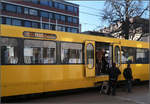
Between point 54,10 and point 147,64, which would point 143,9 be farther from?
point 54,10

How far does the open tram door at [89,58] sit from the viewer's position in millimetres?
8359

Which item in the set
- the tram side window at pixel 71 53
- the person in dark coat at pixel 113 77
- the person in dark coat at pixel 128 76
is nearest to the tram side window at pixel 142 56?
the person in dark coat at pixel 128 76

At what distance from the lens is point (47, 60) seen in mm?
7238

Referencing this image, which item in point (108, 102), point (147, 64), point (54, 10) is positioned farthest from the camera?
point (54, 10)

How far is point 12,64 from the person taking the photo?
20.9 feet

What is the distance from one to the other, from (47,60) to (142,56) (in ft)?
23.5

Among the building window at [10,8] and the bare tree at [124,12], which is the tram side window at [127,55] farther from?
the building window at [10,8]

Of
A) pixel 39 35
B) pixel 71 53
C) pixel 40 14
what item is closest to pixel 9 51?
pixel 39 35

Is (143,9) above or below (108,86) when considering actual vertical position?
above

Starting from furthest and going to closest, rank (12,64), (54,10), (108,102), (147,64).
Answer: (54,10)
(147,64)
(108,102)
(12,64)

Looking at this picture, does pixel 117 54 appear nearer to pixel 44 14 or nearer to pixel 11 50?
pixel 11 50

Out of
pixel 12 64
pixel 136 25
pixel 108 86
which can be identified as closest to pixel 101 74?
pixel 108 86

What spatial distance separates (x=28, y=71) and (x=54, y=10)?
42354mm

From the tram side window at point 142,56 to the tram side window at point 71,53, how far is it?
479 centimetres
